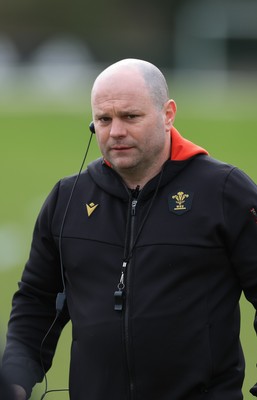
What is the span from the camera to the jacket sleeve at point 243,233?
445cm

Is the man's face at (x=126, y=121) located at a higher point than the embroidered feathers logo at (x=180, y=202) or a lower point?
higher

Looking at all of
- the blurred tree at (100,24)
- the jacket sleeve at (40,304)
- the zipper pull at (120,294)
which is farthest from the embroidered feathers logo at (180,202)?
the blurred tree at (100,24)

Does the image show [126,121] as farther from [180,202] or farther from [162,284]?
[162,284]

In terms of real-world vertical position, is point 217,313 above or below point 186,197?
below

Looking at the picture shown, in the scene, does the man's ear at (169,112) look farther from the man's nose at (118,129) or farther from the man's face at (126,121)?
the man's nose at (118,129)

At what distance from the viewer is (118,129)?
14.7ft

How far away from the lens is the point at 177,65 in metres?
26.5

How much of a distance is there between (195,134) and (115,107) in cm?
1516

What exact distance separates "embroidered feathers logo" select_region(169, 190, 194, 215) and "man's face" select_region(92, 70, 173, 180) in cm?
18

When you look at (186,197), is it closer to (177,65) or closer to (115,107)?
(115,107)

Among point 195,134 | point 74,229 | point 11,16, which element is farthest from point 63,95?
point 74,229

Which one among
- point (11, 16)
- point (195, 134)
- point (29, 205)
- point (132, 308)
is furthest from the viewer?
point (11, 16)

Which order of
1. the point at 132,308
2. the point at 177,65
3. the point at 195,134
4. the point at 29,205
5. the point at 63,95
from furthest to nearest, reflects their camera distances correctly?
the point at 177,65 < the point at 63,95 < the point at 195,134 < the point at 29,205 < the point at 132,308

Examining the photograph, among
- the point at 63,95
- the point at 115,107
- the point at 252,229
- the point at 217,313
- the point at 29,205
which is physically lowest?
the point at 63,95
